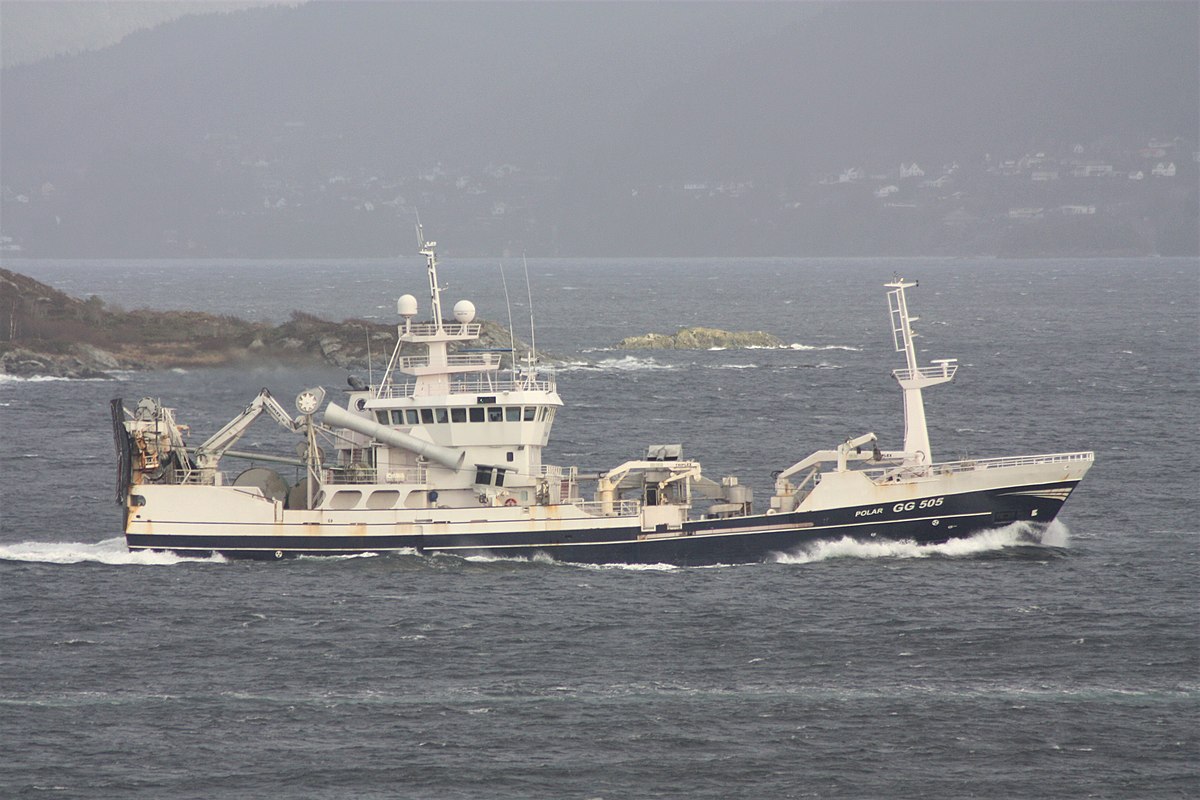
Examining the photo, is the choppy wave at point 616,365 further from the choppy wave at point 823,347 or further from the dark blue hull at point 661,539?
the dark blue hull at point 661,539

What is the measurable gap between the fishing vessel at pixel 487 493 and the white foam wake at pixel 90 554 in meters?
0.37

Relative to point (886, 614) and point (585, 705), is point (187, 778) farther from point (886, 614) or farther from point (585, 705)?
point (886, 614)

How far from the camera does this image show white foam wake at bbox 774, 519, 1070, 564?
59594mm

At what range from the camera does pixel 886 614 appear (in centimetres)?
5266

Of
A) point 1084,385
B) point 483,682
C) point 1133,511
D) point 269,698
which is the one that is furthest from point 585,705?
point 1084,385

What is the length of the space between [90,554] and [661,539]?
2069 cm

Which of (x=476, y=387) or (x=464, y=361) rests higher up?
(x=464, y=361)

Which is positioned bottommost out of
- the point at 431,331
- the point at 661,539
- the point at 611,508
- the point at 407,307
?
the point at 661,539

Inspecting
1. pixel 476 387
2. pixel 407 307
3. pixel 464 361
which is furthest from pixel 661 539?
pixel 407 307

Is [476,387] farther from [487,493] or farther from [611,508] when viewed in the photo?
[611,508]

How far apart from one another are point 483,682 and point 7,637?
15.2 metres

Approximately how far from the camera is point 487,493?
5962 cm

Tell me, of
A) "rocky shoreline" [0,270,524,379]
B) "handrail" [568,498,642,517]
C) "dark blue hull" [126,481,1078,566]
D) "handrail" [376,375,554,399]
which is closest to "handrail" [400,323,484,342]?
"handrail" [376,375,554,399]

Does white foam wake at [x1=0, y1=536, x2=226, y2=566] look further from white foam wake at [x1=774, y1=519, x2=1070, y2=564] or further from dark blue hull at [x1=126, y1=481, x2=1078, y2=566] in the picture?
white foam wake at [x1=774, y1=519, x2=1070, y2=564]
